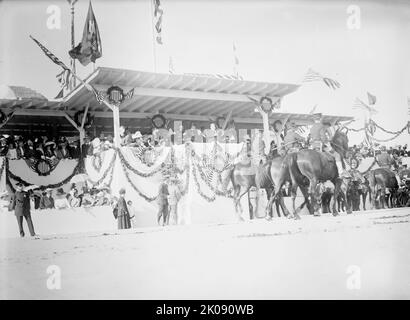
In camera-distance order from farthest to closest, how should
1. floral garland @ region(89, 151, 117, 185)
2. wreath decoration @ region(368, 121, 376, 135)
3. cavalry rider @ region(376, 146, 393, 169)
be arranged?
cavalry rider @ region(376, 146, 393, 169) < wreath decoration @ region(368, 121, 376, 135) < floral garland @ region(89, 151, 117, 185)

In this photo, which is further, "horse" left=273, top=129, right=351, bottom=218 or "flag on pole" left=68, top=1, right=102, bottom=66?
"horse" left=273, top=129, right=351, bottom=218

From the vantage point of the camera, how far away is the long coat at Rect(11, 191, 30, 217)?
185 inches

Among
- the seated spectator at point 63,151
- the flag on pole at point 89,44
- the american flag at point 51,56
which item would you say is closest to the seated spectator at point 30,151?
the seated spectator at point 63,151

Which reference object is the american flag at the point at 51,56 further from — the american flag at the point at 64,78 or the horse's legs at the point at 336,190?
the horse's legs at the point at 336,190

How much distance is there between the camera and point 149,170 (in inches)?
201

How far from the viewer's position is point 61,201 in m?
4.79

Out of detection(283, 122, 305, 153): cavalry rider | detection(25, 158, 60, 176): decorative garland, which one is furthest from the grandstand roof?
detection(25, 158, 60, 176): decorative garland

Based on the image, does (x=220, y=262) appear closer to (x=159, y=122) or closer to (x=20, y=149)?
(x=159, y=122)

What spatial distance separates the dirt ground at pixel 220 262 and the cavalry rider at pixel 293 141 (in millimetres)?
783

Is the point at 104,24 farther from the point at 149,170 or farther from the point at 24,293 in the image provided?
the point at 24,293

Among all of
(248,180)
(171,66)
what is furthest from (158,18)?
(248,180)

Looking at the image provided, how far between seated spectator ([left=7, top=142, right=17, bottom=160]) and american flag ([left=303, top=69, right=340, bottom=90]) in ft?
9.59

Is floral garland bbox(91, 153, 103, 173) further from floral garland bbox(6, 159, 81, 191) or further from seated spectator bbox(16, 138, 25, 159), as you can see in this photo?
seated spectator bbox(16, 138, 25, 159)

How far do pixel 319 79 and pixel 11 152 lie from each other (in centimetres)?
309
